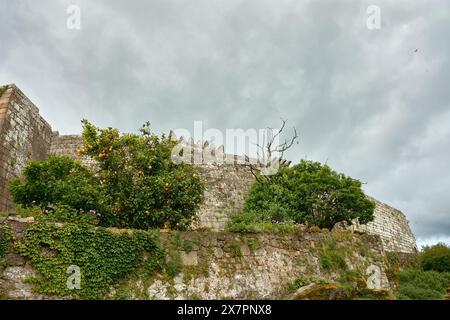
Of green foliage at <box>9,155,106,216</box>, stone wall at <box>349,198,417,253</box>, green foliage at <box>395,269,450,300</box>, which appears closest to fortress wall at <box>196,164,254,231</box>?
green foliage at <box>395,269,450,300</box>

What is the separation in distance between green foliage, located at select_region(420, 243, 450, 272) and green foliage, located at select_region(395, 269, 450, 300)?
133cm

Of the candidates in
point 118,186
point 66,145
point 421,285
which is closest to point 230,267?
point 118,186

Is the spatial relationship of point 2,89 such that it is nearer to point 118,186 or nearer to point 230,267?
point 118,186

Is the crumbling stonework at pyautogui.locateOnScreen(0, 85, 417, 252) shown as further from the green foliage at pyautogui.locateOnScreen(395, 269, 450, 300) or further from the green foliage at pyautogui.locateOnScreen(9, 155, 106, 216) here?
the green foliage at pyautogui.locateOnScreen(395, 269, 450, 300)

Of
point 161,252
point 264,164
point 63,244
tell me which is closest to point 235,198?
point 264,164

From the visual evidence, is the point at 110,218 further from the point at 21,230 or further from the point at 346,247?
the point at 346,247

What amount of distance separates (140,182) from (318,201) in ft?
31.6

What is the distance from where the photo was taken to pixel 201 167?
21.2 metres

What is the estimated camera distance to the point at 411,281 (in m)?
14.0

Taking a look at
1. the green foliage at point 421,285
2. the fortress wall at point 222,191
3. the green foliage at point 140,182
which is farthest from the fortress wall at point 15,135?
the green foliage at point 421,285

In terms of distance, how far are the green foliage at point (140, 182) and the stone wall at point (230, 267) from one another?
5.55 ft

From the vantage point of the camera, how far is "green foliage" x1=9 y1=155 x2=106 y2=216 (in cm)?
1038
